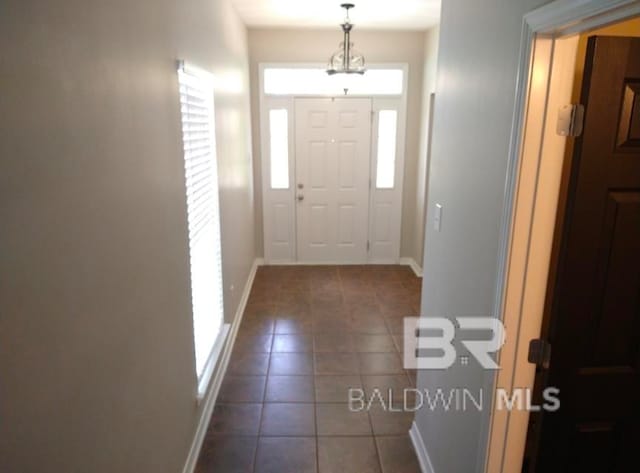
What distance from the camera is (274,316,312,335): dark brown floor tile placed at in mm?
3896

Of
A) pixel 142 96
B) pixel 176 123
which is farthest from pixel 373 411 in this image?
pixel 142 96

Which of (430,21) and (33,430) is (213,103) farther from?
(430,21)

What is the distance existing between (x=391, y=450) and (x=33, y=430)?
80.1 inches

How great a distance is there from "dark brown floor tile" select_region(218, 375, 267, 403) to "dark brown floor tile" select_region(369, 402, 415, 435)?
2.52 feet

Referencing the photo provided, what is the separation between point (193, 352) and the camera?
7.81 feet

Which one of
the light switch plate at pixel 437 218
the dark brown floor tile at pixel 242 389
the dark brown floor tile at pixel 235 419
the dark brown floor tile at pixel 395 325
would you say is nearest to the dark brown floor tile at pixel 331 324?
the dark brown floor tile at pixel 395 325

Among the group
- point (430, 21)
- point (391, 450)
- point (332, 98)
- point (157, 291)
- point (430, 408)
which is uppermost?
point (430, 21)

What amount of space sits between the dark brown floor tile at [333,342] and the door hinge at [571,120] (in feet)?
8.62

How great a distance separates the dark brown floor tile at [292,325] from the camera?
3896 millimetres

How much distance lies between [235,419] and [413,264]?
3.49 meters

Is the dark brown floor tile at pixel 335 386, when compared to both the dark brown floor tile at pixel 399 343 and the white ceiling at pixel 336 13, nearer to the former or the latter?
the dark brown floor tile at pixel 399 343

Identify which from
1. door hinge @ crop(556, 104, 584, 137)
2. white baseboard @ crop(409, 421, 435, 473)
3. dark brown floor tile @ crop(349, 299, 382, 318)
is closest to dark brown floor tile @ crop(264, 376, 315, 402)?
white baseboard @ crop(409, 421, 435, 473)

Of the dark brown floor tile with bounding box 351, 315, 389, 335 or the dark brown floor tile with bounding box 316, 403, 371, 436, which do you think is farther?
the dark brown floor tile with bounding box 351, 315, 389, 335

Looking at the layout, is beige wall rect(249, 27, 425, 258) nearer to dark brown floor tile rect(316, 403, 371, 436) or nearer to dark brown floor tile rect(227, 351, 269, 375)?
dark brown floor tile rect(227, 351, 269, 375)
